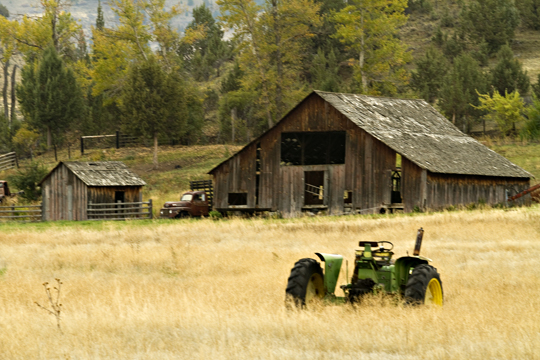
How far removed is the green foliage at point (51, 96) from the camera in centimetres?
6662

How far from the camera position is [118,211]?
1630 inches

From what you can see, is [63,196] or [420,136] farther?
[63,196]

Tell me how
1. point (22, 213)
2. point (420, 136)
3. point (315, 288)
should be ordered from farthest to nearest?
1. point (22, 213)
2. point (420, 136)
3. point (315, 288)

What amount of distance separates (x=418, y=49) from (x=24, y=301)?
85.6 metres

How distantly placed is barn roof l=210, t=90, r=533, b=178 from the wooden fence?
10.6 metres

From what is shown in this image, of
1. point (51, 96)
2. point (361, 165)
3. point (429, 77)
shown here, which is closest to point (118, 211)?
point (361, 165)

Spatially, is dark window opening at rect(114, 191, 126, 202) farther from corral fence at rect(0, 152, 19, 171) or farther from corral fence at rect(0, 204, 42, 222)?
corral fence at rect(0, 152, 19, 171)

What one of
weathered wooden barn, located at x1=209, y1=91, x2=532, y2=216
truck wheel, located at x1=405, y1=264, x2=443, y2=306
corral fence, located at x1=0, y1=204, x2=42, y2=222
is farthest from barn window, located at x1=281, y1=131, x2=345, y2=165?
truck wheel, located at x1=405, y1=264, x2=443, y2=306

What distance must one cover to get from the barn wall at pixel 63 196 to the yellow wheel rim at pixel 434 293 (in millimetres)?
31792

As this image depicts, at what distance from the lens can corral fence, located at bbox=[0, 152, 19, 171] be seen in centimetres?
6544

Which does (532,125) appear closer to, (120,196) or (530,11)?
(120,196)

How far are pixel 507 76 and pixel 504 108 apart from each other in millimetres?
8260

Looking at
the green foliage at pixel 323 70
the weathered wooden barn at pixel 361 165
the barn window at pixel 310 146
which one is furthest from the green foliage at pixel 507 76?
the barn window at pixel 310 146

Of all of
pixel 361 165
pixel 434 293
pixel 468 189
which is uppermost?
pixel 361 165
